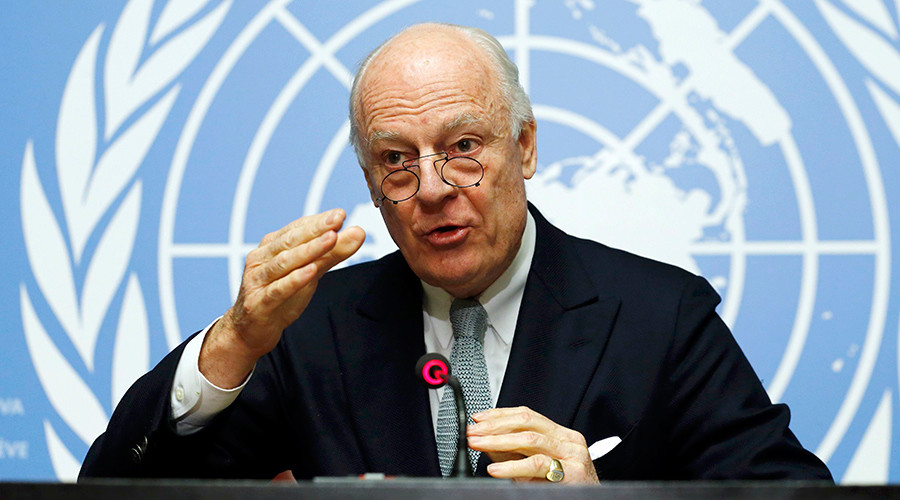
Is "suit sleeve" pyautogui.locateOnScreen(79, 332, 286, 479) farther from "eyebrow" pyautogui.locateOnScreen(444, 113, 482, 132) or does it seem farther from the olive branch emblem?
the olive branch emblem

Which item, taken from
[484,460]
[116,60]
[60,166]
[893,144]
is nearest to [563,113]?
[893,144]

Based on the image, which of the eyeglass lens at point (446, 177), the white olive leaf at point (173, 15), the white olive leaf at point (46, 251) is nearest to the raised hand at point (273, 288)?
the eyeglass lens at point (446, 177)

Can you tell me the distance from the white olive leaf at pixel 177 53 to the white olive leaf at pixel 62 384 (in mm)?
900

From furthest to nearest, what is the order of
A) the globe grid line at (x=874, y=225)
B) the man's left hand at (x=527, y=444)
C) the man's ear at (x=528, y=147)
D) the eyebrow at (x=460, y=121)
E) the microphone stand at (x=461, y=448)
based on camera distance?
the globe grid line at (x=874, y=225), the man's ear at (x=528, y=147), the eyebrow at (x=460, y=121), the man's left hand at (x=527, y=444), the microphone stand at (x=461, y=448)

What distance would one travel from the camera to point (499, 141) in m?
2.06

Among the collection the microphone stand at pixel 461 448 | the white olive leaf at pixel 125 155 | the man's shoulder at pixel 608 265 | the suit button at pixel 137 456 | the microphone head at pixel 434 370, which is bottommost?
the microphone stand at pixel 461 448

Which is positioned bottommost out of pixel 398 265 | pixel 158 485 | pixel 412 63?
pixel 158 485

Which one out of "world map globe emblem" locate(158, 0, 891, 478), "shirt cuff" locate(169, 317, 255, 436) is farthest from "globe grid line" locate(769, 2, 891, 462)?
"shirt cuff" locate(169, 317, 255, 436)

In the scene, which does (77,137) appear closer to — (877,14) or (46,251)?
(46,251)

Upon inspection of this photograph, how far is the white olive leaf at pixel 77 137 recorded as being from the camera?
3.04m

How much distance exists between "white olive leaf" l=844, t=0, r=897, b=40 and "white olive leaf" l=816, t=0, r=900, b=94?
0.09 feet

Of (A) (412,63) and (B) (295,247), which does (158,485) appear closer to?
(B) (295,247)

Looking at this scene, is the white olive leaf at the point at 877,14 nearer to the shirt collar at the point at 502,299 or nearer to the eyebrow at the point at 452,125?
the shirt collar at the point at 502,299

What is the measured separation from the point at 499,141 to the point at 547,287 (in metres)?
0.40
